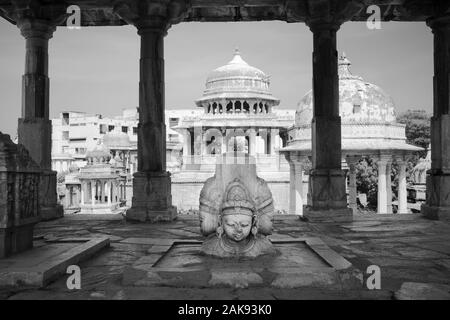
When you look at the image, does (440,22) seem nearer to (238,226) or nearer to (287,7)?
(287,7)

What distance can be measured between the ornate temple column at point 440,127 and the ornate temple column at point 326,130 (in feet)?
5.11

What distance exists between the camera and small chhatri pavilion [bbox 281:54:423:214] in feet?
57.9

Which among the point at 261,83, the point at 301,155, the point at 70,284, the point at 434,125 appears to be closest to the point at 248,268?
the point at 70,284

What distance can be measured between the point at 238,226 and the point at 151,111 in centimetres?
440

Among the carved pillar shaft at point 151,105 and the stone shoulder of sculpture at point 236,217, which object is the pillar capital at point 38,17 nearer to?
the carved pillar shaft at point 151,105

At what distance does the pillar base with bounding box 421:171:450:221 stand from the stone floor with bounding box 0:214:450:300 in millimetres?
275

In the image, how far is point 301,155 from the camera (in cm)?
1830

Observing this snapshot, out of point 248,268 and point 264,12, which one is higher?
point 264,12

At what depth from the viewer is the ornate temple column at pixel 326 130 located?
313 inches

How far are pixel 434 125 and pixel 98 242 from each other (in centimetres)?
619

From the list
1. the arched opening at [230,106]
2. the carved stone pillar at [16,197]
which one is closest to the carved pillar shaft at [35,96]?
the carved stone pillar at [16,197]

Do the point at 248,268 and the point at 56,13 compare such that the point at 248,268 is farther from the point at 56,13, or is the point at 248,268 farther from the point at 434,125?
the point at 56,13

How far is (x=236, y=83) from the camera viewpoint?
41062mm
